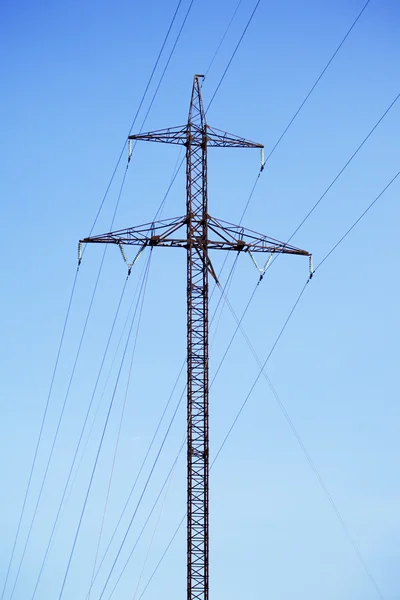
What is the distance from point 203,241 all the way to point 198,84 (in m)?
11.2

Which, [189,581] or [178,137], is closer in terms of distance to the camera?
[189,581]

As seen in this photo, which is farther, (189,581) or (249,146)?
(249,146)

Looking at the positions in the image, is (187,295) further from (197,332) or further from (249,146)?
(249,146)

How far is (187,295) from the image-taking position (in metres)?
90.8

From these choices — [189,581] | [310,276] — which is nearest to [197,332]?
[310,276]

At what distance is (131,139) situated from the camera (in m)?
93.2

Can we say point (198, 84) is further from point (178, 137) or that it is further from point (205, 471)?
point (205, 471)

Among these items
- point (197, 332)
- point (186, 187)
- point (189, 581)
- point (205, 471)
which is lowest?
point (189, 581)

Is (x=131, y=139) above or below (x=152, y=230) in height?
above

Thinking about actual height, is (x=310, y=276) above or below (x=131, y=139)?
below

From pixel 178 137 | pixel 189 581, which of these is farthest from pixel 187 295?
pixel 189 581

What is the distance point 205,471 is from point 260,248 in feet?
45.3

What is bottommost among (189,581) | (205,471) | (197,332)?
(189,581)

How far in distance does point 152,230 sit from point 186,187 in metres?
4.17
